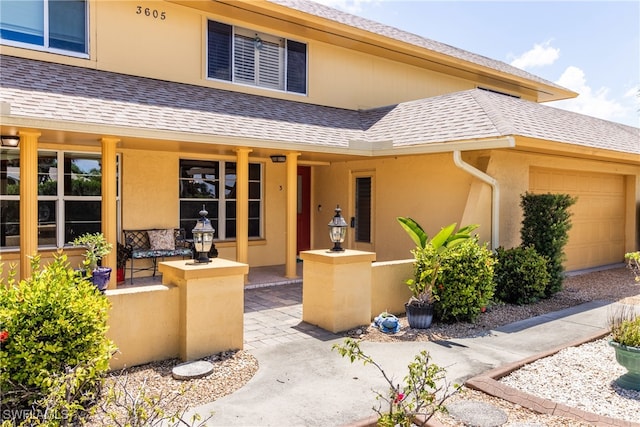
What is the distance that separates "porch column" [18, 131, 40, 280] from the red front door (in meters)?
7.11

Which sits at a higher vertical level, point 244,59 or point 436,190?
point 244,59

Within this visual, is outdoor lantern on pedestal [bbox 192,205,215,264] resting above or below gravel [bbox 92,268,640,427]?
above

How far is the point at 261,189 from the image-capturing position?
12219 millimetres

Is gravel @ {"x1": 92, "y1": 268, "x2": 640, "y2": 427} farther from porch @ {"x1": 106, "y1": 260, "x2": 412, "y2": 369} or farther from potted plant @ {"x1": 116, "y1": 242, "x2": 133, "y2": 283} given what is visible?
potted plant @ {"x1": 116, "y1": 242, "x2": 133, "y2": 283}

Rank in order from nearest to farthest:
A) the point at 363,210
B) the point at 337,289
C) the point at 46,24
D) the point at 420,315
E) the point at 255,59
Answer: the point at 337,289, the point at 420,315, the point at 46,24, the point at 255,59, the point at 363,210

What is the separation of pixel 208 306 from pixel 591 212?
11.0 metres

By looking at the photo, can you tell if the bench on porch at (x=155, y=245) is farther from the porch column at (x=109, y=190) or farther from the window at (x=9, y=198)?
the window at (x=9, y=198)

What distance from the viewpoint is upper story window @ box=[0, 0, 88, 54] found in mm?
8633

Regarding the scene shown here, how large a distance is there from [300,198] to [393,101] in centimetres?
434

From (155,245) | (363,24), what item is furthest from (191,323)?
(363,24)

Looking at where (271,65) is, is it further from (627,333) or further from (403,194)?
(627,333)

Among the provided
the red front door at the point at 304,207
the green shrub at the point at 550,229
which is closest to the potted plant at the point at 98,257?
the red front door at the point at 304,207

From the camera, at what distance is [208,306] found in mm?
5441

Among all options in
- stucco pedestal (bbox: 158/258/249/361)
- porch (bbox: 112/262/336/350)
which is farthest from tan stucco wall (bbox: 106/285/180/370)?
porch (bbox: 112/262/336/350)
